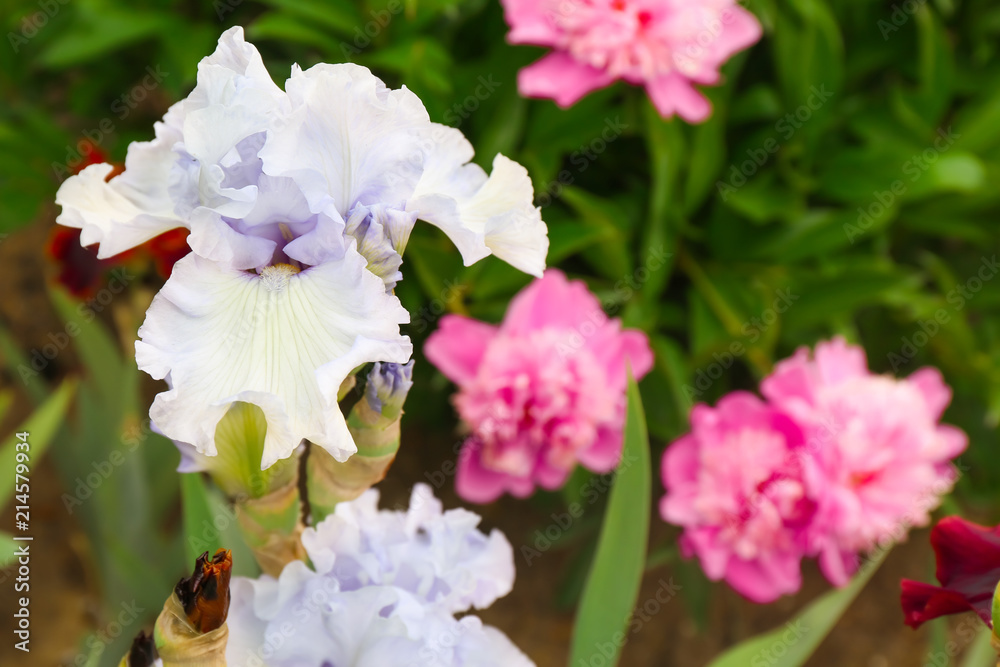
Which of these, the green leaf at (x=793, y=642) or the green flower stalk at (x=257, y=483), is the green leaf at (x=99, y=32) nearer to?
the green flower stalk at (x=257, y=483)

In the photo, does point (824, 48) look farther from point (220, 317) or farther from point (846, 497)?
point (220, 317)

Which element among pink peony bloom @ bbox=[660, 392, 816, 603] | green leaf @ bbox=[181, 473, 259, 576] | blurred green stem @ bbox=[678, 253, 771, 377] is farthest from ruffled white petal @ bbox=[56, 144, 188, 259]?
blurred green stem @ bbox=[678, 253, 771, 377]

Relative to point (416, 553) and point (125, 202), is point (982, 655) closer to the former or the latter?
point (416, 553)

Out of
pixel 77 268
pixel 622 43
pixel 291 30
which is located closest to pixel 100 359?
pixel 77 268

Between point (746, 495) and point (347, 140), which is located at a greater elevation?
point (347, 140)

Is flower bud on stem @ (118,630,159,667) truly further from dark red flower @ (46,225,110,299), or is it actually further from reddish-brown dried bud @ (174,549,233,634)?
dark red flower @ (46,225,110,299)
